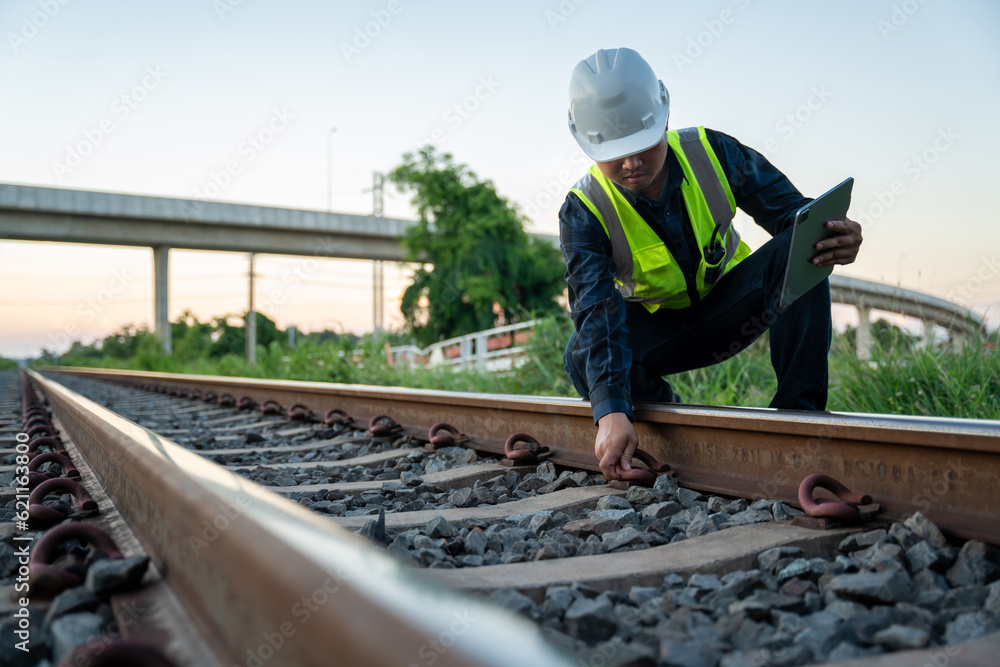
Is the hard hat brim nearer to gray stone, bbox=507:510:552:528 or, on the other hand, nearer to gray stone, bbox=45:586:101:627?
gray stone, bbox=507:510:552:528

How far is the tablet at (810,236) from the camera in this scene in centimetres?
267

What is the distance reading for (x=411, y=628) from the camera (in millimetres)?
774

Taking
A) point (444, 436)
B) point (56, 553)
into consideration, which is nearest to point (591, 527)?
point (56, 553)

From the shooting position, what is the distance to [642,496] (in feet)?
7.50

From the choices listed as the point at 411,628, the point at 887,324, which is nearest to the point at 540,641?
the point at 411,628

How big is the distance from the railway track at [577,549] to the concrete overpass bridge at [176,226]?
29.2m

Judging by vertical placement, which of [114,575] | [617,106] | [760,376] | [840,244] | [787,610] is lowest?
[787,610]

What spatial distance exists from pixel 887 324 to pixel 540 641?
5.49 metres

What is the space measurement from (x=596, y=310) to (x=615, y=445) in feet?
2.22

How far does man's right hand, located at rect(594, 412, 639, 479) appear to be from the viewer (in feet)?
8.02

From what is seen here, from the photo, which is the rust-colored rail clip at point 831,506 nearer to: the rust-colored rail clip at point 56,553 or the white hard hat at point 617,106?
the white hard hat at point 617,106

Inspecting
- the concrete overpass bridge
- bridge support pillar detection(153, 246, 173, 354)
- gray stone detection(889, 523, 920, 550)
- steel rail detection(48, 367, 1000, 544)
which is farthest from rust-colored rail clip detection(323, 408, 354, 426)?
bridge support pillar detection(153, 246, 173, 354)

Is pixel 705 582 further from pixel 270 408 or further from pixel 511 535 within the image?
pixel 270 408

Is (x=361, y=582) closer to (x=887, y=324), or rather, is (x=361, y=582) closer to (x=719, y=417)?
(x=719, y=417)
